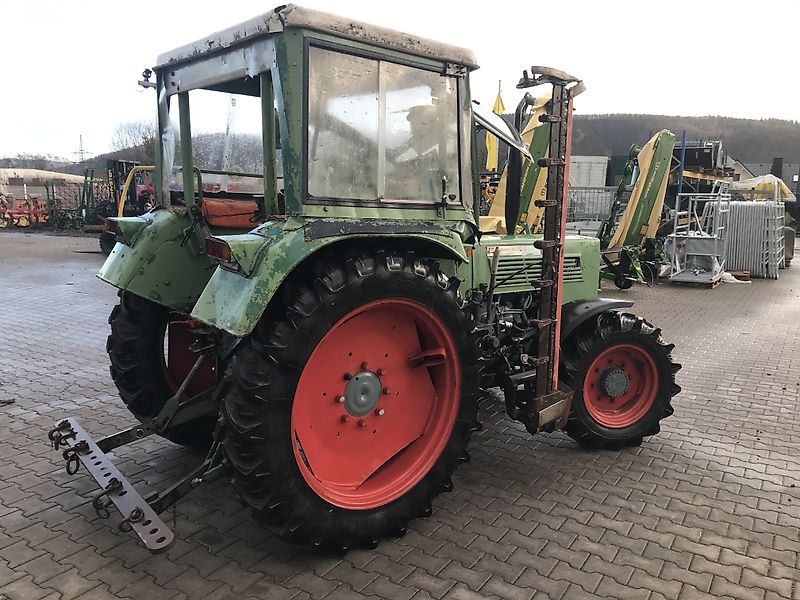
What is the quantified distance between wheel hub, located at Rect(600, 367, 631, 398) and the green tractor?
0.01 m

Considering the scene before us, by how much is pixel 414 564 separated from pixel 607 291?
10626 millimetres

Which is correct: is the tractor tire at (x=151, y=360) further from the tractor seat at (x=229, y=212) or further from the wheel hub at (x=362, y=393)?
the wheel hub at (x=362, y=393)

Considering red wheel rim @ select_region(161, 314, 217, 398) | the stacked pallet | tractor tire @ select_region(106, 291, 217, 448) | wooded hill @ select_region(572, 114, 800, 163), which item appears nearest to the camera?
tractor tire @ select_region(106, 291, 217, 448)

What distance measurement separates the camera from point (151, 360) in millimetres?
3920

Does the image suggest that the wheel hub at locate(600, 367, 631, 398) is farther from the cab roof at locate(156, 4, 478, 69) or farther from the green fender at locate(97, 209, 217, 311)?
the green fender at locate(97, 209, 217, 311)

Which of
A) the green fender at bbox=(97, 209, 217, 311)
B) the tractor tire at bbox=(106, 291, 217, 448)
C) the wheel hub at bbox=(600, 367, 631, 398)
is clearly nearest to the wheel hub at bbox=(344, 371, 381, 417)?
the tractor tire at bbox=(106, 291, 217, 448)

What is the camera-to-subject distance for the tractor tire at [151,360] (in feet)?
12.6

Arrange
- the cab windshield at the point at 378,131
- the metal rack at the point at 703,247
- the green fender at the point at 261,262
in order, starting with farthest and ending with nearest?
the metal rack at the point at 703,247
the cab windshield at the point at 378,131
the green fender at the point at 261,262

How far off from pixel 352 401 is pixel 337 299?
0.66m

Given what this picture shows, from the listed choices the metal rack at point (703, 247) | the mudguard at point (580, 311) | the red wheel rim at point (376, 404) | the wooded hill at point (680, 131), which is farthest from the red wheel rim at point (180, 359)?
the wooded hill at point (680, 131)

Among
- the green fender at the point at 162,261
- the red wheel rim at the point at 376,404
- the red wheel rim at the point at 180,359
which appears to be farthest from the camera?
the red wheel rim at the point at 180,359

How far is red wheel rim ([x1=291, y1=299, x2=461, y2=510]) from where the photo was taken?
3.06 m

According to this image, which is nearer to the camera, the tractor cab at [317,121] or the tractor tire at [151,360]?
the tractor cab at [317,121]

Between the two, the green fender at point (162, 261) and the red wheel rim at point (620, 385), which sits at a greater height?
the green fender at point (162, 261)
